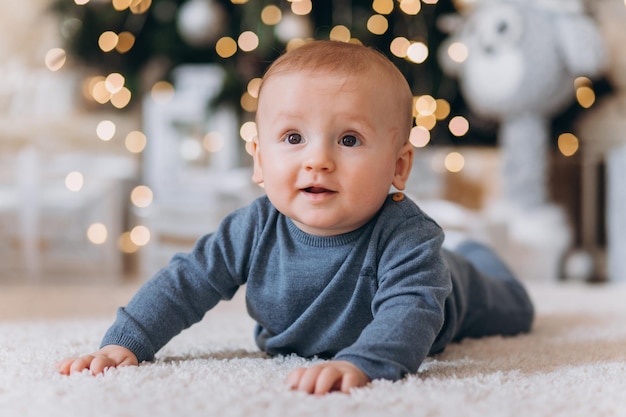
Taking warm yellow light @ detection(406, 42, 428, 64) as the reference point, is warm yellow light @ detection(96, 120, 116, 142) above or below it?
below

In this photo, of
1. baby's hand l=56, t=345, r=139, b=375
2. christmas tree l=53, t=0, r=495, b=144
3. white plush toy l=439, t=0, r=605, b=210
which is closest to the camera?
baby's hand l=56, t=345, r=139, b=375

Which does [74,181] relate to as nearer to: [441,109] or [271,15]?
[271,15]

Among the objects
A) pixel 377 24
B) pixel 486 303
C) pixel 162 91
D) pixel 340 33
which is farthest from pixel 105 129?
pixel 486 303

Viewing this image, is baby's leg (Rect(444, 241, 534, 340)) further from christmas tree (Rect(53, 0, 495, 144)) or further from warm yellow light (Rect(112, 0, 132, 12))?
warm yellow light (Rect(112, 0, 132, 12))

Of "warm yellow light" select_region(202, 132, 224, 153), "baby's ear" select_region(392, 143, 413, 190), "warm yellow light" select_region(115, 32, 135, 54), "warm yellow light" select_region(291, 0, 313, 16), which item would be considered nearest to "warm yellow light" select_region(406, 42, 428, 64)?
"warm yellow light" select_region(291, 0, 313, 16)

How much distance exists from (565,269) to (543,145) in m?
0.37

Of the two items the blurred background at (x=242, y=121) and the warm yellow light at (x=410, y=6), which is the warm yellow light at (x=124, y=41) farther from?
the warm yellow light at (x=410, y=6)

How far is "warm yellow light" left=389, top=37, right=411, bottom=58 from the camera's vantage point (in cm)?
231

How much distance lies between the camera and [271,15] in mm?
2246

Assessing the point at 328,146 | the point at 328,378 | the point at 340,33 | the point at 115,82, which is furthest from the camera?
the point at 115,82

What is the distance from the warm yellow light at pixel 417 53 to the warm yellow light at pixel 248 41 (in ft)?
1.54

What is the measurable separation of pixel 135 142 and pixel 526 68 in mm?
1215

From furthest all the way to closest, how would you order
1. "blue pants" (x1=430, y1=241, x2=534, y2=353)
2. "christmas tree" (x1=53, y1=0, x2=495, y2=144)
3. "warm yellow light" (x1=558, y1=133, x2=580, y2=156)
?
"warm yellow light" (x1=558, y1=133, x2=580, y2=156) < "christmas tree" (x1=53, y1=0, x2=495, y2=144) < "blue pants" (x1=430, y1=241, x2=534, y2=353)

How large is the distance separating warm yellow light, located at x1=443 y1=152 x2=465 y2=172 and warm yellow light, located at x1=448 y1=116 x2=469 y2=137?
0.52ft
